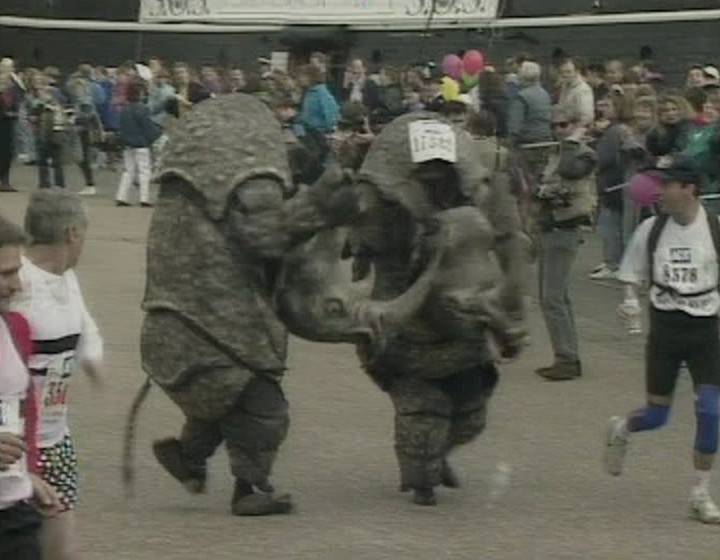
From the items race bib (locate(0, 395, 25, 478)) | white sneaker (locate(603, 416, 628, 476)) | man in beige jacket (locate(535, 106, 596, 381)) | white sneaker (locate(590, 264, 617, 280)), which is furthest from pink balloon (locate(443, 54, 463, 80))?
race bib (locate(0, 395, 25, 478))

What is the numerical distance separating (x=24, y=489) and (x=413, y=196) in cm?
357

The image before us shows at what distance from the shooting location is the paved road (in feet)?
27.1

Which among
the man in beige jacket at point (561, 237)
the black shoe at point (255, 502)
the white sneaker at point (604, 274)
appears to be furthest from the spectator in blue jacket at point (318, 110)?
the black shoe at point (255, 502)

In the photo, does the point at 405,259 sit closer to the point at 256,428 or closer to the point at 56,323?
the point at 256,428

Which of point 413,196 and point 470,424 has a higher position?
point 413,196

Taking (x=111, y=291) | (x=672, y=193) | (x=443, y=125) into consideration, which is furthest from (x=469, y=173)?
(x=111, y=291)

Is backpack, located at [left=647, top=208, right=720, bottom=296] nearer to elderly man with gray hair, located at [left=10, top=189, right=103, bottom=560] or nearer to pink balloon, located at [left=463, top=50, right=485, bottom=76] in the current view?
elderly man with gray hair, located at [left=10, top=189, right=103, bottom=560]

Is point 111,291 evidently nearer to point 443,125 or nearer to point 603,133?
point 603,133

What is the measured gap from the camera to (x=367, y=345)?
8562 millimetres

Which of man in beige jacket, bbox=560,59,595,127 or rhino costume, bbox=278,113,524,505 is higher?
man in beige jacket, bbox=560,59,595,127

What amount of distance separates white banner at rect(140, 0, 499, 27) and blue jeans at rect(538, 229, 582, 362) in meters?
17.5

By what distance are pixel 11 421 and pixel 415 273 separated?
346 centimetres

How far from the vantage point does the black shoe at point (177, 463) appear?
29.1ft

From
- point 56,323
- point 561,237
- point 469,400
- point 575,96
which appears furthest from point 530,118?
Result: point 56,323
